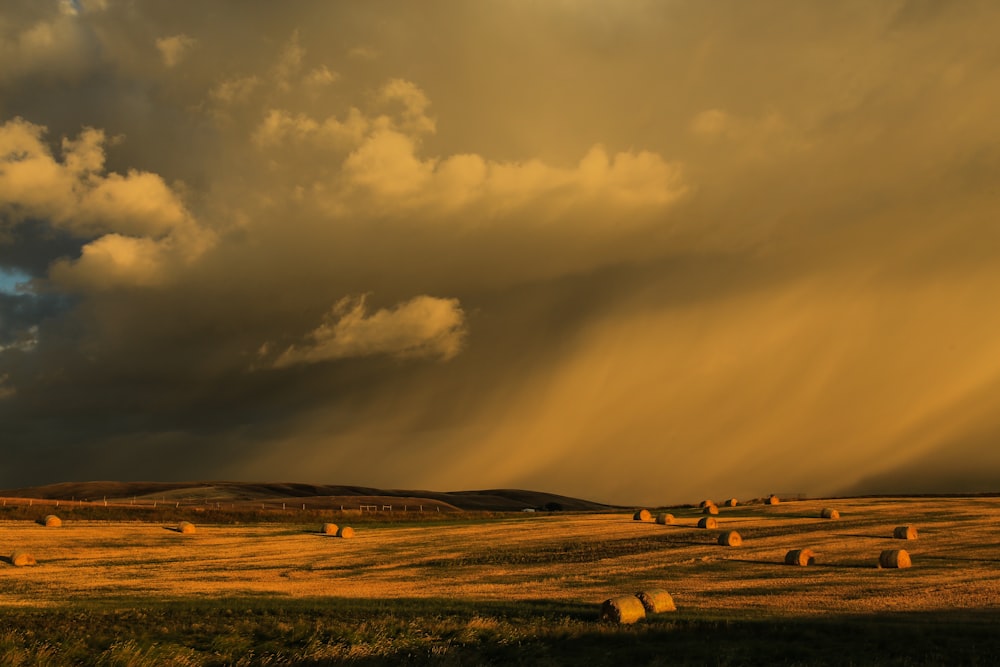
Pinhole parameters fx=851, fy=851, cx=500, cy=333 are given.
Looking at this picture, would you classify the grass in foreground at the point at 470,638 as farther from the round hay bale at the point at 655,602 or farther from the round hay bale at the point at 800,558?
→ the round hay bale at the point at 800,558

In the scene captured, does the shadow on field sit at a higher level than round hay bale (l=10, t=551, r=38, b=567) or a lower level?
lower

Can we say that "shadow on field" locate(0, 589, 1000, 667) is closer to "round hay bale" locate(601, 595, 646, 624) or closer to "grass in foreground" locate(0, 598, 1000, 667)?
"grass in foreground" locate(0, 598, 1000, 667)

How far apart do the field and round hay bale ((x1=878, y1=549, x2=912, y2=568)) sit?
37.5 inches

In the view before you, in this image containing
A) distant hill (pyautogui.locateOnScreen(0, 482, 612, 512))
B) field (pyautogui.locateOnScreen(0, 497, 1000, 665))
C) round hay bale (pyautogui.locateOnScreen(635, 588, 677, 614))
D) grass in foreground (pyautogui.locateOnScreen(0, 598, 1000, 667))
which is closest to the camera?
grass in foreground (pyautogui.locateOnScreen(0, 598, 1000, 667))

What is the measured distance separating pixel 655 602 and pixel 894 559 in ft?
55.6

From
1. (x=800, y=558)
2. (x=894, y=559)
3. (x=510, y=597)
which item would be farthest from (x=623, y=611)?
(x=800, y=558)

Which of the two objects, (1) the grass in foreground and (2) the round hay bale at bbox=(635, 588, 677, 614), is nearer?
(1) the grass in foreground

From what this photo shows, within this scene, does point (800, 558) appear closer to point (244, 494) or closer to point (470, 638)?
point (470, 638)

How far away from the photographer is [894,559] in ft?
122

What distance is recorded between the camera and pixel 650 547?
163ft

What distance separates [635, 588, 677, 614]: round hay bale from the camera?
25864 mm

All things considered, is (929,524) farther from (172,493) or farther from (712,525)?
(172,493)

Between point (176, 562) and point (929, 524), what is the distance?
48185 millimetres

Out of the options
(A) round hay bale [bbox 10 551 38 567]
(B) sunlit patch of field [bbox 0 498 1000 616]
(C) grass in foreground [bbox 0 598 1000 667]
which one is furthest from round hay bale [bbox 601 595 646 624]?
(A) round hay bale [bbox 10 551 38 567]
